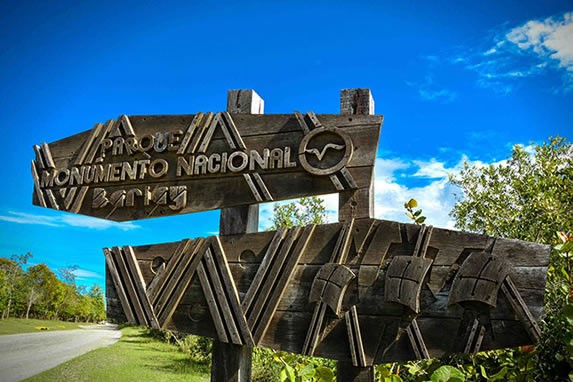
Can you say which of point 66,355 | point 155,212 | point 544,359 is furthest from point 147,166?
point 66,355

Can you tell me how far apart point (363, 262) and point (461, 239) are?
609mm

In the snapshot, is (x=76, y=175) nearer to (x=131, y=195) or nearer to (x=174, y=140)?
(x=131, y=195)

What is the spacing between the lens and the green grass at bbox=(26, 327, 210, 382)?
9.43 meters

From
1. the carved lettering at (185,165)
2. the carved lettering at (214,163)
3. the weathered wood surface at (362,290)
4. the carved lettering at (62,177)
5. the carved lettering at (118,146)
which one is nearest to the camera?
the weathered wood surface at (362,290)

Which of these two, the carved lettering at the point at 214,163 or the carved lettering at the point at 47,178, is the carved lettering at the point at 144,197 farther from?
the carved lettering at the point at 47,178

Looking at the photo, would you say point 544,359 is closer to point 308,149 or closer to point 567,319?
point 567,319

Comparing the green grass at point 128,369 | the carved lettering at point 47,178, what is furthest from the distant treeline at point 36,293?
the carved lettering at point 47,178

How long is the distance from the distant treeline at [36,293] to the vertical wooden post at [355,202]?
112 feet

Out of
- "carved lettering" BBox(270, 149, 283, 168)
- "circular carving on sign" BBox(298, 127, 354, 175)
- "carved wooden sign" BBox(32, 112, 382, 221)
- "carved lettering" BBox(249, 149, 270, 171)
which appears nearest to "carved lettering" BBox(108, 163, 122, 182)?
"carved wooden sign" BBox(32, 112, 382, 221)

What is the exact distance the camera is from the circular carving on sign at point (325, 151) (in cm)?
303

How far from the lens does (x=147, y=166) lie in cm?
→ 377

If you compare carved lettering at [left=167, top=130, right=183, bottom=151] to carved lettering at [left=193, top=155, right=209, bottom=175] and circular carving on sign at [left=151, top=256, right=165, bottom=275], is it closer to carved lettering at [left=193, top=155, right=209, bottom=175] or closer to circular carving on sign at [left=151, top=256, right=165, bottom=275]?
carved lettering at [left=193, top=155, right=209, bottom=175]

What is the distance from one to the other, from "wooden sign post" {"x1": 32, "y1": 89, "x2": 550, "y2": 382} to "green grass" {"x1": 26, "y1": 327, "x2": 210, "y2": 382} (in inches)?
265

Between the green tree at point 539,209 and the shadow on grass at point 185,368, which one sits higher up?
the green tree at point 539,209
